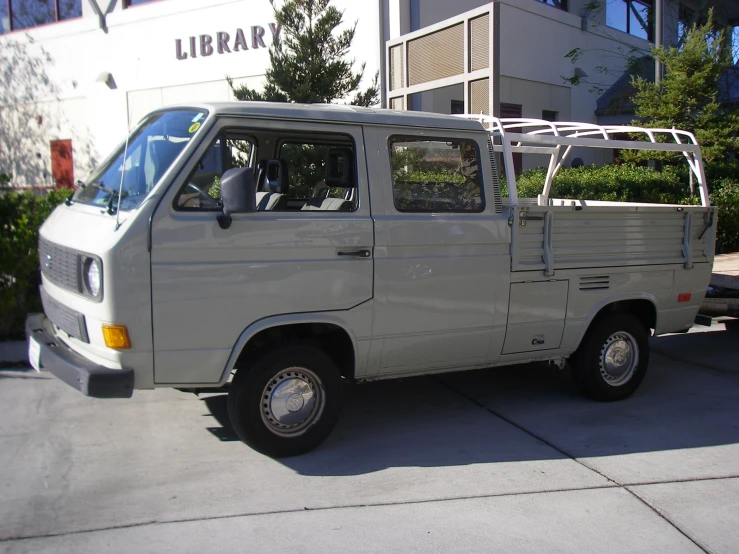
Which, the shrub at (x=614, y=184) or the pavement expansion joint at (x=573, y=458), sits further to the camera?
the shrub at (x=614, y=184)

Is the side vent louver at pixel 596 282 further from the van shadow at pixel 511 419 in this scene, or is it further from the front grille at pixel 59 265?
the front grille at pixel 59 265

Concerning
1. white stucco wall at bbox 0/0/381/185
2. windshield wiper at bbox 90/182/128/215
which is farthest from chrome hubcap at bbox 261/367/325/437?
white stucco wall at bbox 0/0/381/185

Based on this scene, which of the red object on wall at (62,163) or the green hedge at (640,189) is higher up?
the red object on wall at (62,163)

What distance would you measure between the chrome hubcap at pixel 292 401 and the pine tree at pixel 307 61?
21.4ft

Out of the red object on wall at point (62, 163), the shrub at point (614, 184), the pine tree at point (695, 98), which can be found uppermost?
the pine tree at point (695, 98)

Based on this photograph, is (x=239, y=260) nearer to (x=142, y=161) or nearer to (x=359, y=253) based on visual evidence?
(x=359, y=253)

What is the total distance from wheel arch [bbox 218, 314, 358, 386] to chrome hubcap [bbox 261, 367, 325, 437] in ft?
0.83

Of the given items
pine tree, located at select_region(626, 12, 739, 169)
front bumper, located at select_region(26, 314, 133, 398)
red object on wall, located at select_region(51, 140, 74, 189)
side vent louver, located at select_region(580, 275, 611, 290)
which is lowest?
front bumper, located at select_region(26, 314, 133, 398)

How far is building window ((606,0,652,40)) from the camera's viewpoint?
19.8 metres

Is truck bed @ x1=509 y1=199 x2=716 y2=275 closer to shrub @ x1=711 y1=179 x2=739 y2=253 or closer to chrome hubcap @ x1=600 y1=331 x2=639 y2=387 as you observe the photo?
chrome hubcap @ x1=600 y1=331 x2=639 y2=387

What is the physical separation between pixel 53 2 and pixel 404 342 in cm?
1853

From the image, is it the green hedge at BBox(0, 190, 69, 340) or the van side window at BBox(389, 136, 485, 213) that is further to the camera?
the green hedge at BBox(0, 190, 69, 340)

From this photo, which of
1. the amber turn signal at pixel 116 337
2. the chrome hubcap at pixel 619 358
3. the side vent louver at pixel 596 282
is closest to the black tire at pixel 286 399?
the amber turn signal at pixel 116 337

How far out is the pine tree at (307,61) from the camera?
10.4 metres
